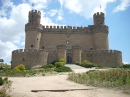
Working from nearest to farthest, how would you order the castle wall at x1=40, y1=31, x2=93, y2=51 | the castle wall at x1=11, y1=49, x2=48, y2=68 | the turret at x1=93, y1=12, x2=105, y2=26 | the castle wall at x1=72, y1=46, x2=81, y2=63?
the castle wall at x1=11, y1=49, x2=48, y2=68
the castle wall at x1=72, y1=46, x2=81, y2=63
the castle wall at x1=40, y1=31, x2=93, y2=51
the turret at x1=93, y1=12, x2=105, y2=26

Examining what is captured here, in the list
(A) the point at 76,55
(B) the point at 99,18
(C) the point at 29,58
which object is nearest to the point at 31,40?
(C) the point at 29,58

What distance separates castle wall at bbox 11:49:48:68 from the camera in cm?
3600

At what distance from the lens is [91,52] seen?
40.7 metres

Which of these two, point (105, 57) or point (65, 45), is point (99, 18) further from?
point (65, 45)

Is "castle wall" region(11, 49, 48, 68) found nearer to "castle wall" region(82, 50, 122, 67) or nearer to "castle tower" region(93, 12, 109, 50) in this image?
"castle wall" region(82, 50, 122, 67)

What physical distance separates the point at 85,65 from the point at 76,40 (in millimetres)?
12802

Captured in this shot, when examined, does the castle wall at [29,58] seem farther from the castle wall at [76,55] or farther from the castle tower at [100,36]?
the castle tower at [100,36]

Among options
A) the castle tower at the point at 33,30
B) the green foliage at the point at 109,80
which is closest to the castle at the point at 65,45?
the castle tower at the point at 33,30

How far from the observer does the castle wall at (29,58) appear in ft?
118

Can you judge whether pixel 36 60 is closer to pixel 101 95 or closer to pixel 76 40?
pixel 76 40

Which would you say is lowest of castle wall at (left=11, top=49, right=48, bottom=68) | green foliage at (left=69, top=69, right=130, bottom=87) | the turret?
green foliage at (left=69, top=69, right=130, bottom=87)

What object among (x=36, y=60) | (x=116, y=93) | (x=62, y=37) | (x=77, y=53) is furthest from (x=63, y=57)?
(x=116, y=93)

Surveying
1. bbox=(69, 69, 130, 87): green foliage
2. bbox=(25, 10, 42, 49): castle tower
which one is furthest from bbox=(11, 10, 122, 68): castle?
bbox=(69, 69, 130, 87): green foliage

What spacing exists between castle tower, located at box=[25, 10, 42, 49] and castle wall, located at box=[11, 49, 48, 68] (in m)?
6.60
